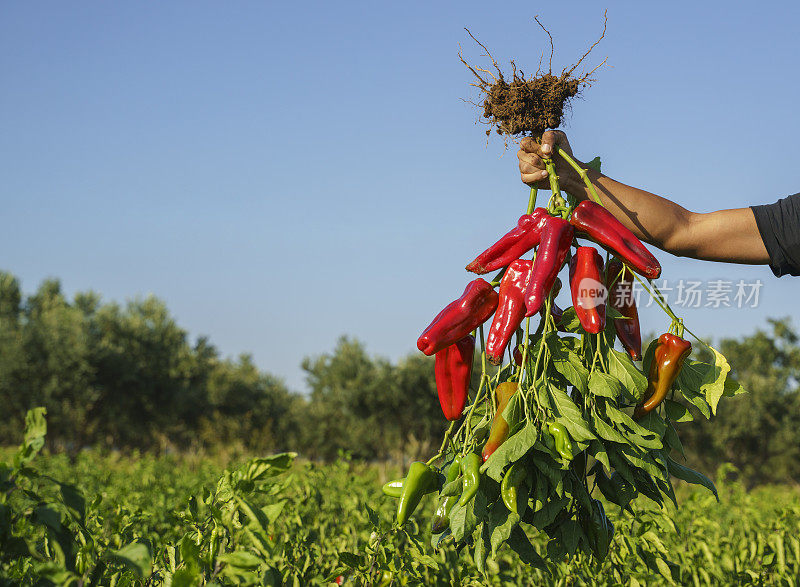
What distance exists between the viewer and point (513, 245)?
6.72 feet

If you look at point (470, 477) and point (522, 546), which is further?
point (522, 546)

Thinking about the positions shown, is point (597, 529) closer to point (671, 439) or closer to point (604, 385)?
point (671, 439)

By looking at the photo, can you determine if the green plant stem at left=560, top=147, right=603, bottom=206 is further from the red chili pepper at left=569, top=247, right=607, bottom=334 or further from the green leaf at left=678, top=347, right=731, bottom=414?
the green leaf at left=678, top=347, right=731, bottom=414

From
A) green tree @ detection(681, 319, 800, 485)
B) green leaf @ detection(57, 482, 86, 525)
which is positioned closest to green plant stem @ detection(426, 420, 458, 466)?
green leaf @ detection(57, 482, 86, 525)

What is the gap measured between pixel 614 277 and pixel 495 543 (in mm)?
848

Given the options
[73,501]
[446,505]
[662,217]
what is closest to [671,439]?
[446,505]

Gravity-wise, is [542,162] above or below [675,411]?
above

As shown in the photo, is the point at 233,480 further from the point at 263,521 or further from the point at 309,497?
the point at 309,497

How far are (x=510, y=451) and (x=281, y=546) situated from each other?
1.76 feet

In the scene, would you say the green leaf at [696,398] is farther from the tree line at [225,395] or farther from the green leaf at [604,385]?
the tree line at [225,395]

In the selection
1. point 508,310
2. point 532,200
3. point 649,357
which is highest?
point 532,200

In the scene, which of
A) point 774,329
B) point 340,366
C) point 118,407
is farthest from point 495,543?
point 774,329

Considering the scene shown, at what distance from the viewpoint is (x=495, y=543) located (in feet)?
5.34

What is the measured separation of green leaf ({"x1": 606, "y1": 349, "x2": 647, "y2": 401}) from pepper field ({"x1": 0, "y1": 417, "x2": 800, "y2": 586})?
21.0 inches
